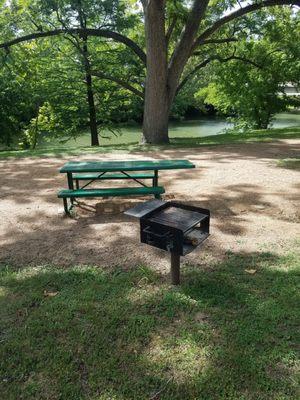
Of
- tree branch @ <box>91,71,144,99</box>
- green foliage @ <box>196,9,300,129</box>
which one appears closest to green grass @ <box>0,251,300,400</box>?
tree branch @ <box>91,71,144,99</box>

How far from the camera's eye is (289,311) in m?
2.71

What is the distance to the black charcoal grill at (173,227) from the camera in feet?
9.23

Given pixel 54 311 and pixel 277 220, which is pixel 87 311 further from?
→ pixel 277 220

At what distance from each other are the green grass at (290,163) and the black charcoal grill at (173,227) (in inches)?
173

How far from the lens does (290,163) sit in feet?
23.9

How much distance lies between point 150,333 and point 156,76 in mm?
9863

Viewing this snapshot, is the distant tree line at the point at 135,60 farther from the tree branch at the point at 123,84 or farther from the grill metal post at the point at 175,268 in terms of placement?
the grill metal post at the point at 175,268

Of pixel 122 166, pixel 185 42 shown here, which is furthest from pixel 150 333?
pixel 185 42

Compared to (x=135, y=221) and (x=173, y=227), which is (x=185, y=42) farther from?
(x=173, y=227)

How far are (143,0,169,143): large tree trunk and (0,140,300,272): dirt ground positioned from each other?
14.9 feet

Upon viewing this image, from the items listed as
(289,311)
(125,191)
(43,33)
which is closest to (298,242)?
(289,311)

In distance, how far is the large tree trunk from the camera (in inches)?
412

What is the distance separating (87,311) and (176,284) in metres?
0.79

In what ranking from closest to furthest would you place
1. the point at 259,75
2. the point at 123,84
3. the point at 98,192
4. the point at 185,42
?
the point at 98,192 → the point at 185,42 → the point at 123,84 → the point at 259,75
